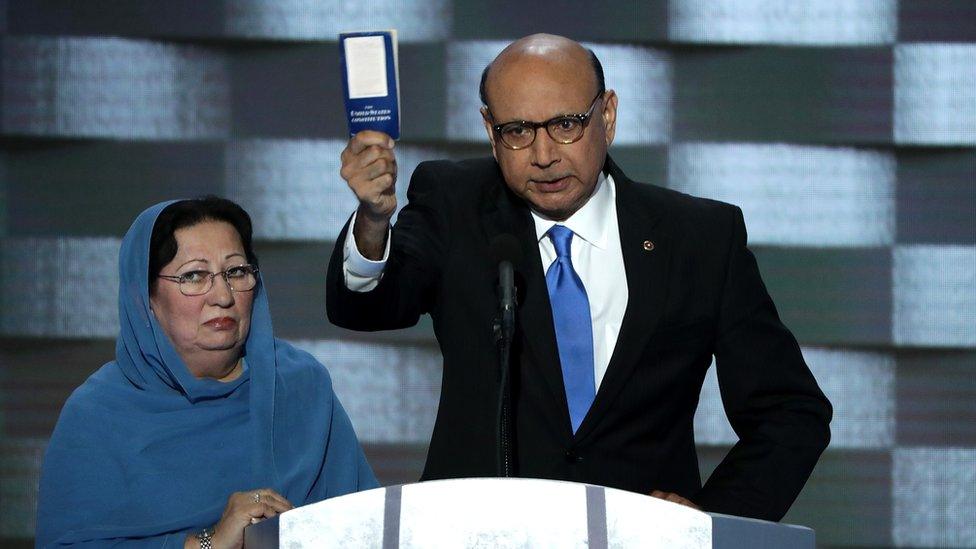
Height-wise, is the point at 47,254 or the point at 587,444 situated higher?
the point at 47,254

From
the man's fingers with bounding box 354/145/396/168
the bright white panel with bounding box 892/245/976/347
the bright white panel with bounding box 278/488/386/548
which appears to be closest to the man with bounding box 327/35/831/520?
the man's fingers with bounding box 354/145/396/168

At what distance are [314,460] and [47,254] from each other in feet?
4.86

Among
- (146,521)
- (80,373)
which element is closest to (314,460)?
(146,521)

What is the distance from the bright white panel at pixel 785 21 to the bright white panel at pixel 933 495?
1.11m

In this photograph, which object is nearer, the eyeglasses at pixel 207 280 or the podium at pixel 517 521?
the podium at pixel 517 521

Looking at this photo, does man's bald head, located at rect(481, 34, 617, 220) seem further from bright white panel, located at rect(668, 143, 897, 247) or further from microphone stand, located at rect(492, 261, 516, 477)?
bright white panel, located at rect(668, 143, 897, 247)

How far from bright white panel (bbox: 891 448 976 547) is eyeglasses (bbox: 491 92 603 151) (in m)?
1.86

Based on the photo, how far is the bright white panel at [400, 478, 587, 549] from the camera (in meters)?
1.21

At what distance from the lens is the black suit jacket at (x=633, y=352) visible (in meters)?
1.93

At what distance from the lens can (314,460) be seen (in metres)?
2.24

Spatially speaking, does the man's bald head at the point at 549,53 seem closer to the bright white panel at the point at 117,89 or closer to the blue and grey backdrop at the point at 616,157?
the blue and grey backdrop at the point at 616,157

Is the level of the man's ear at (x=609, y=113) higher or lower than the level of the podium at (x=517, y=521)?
higher

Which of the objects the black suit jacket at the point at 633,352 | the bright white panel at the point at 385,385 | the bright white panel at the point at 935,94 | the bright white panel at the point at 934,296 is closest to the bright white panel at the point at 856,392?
the bright white panel at the point at 934,296

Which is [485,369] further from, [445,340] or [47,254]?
[47,254]
